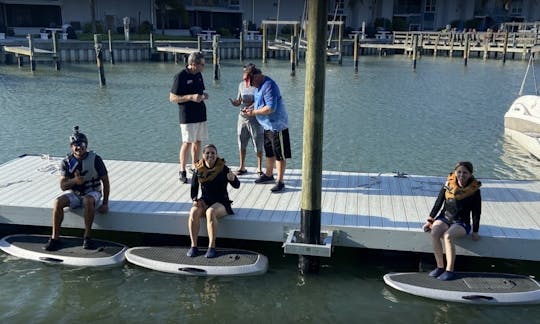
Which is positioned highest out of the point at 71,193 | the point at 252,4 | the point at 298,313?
the point at 252,4

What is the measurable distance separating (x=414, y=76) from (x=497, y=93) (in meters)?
7.45

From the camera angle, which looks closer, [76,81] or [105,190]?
[105,190]

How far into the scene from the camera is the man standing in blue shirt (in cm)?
736

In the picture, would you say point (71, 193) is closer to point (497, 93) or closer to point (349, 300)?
point (349, 300)

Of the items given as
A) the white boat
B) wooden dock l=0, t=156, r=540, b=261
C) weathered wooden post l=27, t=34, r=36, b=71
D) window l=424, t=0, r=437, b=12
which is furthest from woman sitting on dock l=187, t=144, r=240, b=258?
window l=424, t=0, r=437, b=12

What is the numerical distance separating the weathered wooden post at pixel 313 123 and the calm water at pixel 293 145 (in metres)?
0.77

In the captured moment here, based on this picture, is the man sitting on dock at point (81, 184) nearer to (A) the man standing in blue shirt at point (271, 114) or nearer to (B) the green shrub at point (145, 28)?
(A) the man standing in blue shirt at point (271, 114)

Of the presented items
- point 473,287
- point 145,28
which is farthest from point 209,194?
point 145,28

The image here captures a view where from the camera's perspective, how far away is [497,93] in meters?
24.0

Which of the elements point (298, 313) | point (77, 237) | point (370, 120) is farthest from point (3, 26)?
point (298, 313)

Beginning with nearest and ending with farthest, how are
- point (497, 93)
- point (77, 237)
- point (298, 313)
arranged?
point (298, 313) → point (77, 237) → point (497, 93)

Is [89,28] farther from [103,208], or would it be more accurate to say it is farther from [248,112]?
[103,208]

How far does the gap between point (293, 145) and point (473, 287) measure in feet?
28.2

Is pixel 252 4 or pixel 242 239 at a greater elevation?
pixel 252 4
